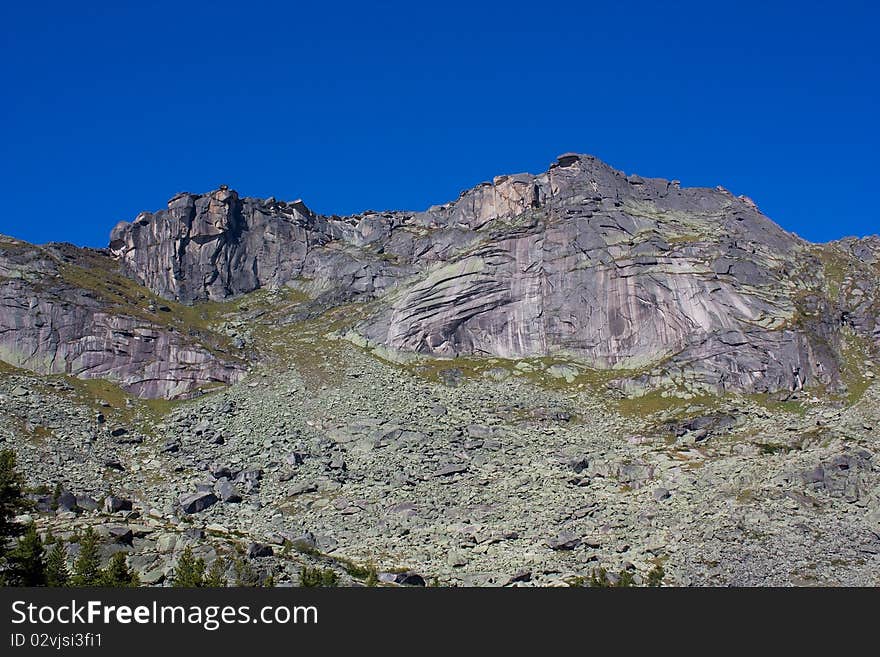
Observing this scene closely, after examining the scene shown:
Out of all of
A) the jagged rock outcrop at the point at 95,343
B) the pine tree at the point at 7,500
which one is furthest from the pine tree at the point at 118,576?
the jagged rock outcrop at the point at 95,343

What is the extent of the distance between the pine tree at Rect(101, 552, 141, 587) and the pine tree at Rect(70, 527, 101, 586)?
1.94 ft

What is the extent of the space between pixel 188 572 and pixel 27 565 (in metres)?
10.2

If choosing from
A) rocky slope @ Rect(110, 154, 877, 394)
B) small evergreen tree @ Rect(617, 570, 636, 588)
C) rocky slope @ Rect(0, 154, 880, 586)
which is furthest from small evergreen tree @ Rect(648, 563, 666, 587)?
rocky slope @ Rect(110, 154, 877, 394)

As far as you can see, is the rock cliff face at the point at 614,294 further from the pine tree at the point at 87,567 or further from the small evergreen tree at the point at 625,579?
the pine tree at the point at 87,567

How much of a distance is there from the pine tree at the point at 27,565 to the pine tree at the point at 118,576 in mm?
3765

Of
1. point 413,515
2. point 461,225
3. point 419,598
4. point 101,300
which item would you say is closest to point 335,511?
point 413,515

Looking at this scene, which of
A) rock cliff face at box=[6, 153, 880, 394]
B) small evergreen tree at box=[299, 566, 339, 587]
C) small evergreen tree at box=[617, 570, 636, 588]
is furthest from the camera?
rock cliff face at box=[6, 153, 880, 394]

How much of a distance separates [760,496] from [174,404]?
88467 millimetres

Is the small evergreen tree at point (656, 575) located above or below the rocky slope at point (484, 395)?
below

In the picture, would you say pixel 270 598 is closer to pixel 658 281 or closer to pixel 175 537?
pixel 175 537

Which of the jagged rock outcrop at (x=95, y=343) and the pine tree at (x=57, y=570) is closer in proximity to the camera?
the pine tree at (x=57, y=570)

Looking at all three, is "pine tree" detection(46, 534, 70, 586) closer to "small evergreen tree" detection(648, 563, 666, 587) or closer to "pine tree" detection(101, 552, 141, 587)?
"pine tree" detection(101, 552, 141, 587)

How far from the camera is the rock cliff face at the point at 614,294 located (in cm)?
13612

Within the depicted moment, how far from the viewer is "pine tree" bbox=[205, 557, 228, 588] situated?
197 ft
